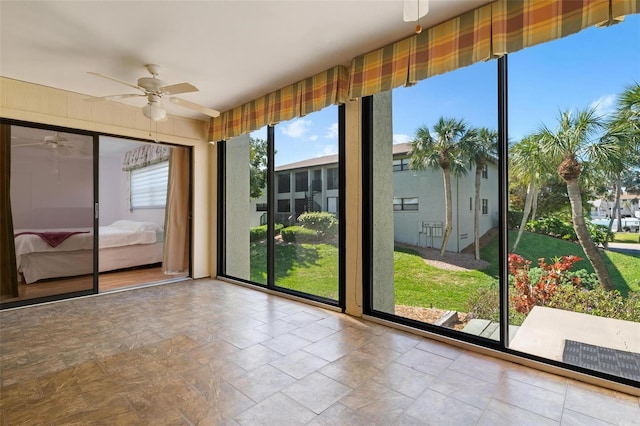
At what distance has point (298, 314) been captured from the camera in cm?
317

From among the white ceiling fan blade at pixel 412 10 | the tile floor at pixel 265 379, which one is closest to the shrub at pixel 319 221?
the tile floor at pixel 265 379

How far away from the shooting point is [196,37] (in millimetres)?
2557

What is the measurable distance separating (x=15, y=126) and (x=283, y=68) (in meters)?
3.12

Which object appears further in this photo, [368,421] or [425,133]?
[425,133]

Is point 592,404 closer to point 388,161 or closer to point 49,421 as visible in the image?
point 388,161

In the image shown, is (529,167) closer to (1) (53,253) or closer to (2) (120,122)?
(2) (120,122)

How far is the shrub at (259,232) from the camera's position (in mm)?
4082

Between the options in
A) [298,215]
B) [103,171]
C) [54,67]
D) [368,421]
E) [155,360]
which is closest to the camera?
[368,421]

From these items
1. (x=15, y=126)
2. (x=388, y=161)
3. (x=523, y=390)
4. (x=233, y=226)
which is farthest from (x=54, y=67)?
(x=523, y=390)

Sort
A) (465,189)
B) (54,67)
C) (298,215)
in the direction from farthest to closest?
(298,215) < (54,67) < (465,189)

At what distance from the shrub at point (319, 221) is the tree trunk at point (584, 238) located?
207 cm

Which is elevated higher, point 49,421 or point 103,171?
point 103,171

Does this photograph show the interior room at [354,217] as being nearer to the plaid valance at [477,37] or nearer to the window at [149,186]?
the plaid valance at [477,37]

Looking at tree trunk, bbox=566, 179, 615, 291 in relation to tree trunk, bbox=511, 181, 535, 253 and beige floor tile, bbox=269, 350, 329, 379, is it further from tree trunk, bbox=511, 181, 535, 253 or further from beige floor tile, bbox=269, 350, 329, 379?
beige floor tile, bbox=269, 350, 329, 379
